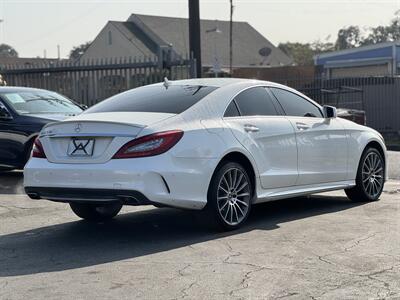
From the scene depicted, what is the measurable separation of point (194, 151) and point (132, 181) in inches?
27.4

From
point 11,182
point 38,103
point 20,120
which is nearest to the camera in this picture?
point 20,120

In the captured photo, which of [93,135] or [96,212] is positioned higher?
[93,135]

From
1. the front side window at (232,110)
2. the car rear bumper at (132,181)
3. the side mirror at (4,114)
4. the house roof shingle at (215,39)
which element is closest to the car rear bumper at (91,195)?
the car rear bumper at (132,181)

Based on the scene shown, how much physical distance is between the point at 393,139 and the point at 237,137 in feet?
51.2

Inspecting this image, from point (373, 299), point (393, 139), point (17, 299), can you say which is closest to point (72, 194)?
point (17, 299)

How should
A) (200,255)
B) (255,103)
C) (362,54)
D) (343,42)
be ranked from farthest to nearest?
A: (343,42), (362,54), (255,103), (200,255)

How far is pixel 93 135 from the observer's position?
6.50 meters

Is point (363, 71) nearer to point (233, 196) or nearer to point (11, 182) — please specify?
point (11, 182)

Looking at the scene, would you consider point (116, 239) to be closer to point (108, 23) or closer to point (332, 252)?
point (332, 252)

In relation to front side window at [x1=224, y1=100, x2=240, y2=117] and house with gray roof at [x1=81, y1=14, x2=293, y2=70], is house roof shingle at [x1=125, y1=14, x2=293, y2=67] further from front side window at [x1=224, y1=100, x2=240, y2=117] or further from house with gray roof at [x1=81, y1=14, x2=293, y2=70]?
front side window at [x1=224, y1=100, x2=240, y2=117]

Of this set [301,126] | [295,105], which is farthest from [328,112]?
[301,126]

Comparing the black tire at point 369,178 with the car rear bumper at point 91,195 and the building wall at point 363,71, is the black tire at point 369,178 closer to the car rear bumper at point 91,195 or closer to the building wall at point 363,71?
the car rear bumper at point 91,195

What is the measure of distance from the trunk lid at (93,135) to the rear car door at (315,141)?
189 centimetres

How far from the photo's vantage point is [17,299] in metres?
4.92
